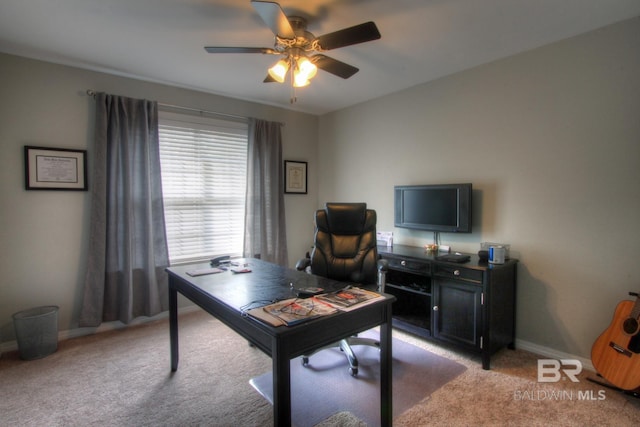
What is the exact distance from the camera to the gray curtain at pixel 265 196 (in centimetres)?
405

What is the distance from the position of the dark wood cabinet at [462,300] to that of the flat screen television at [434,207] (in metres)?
0.31

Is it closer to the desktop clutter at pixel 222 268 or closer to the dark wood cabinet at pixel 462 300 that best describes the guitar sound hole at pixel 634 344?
the dark wood cabinet at pixel 462 300

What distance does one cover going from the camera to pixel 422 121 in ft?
11.5

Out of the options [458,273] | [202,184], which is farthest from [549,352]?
[202,184]

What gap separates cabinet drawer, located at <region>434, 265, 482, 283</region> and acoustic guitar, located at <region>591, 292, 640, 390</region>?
0.83 metres

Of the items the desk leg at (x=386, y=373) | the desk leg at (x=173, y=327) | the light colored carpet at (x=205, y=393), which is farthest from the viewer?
the desk leg at (x=173, y=327)

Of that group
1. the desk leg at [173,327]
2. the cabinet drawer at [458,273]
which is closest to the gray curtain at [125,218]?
the desk leg at [173,327]

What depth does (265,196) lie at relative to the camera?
13.6 feet

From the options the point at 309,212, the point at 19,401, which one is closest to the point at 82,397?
the point at 19,401

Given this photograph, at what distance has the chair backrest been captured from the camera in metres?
2.83

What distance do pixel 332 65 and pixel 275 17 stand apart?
640 mm

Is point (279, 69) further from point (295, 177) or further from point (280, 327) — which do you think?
point (295, 177)

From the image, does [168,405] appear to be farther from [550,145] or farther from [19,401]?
[550,145]

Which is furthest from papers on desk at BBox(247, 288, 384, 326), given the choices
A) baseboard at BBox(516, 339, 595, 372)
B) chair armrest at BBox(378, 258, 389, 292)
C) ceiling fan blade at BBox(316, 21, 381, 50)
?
baseboard at BBox(516, 339, 595, 372)
